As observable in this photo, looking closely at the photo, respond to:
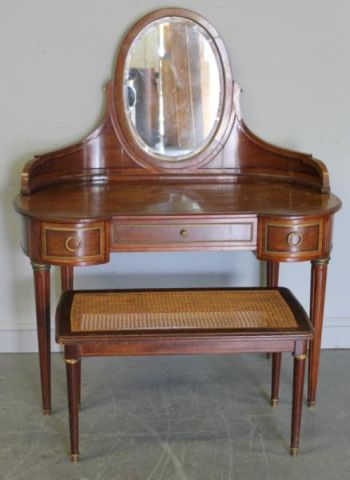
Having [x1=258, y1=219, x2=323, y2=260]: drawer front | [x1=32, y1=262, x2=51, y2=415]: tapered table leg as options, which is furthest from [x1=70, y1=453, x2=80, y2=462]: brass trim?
[x1=258, y1=219, x2=323, y2=260]: drawer front

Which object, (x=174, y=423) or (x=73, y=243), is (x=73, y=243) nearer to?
(x=73, y=243)

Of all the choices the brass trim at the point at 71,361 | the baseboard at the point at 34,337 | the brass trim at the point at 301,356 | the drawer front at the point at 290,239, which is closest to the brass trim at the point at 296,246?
the drawer front at the point at 290,239

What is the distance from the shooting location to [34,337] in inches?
115

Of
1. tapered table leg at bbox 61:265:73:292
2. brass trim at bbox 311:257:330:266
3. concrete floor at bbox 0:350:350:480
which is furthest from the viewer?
tapered table leg at bbox 61:265:73:292

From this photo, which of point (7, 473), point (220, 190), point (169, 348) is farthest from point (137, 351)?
point (220, 190)

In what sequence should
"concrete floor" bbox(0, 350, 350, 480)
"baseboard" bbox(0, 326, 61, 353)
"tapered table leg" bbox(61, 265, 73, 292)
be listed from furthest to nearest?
"baseboard" bbox(0, 326, 61, 353), "tapered table leg" bbox(61, 265, 73, 292), "concrete floor" bbox(0, 350, 350, 480)

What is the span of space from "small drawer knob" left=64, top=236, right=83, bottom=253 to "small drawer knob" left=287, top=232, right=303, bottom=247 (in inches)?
26.1

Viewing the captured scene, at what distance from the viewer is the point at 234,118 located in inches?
104

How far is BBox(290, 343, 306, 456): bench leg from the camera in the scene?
2127mm

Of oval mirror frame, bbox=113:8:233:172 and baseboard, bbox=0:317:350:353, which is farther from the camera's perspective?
baseboard, bbox=0:317:350:353

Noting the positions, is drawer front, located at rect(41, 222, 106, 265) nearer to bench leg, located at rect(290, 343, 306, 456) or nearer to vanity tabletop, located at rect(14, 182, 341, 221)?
vanity tabletop, located at rect(14, 182, 341, 221)

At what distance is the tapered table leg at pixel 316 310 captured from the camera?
233cm

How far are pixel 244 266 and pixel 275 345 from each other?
835mm

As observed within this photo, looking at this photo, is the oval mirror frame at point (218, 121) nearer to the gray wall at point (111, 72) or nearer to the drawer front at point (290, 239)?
the gray wall at point (111, 72)
